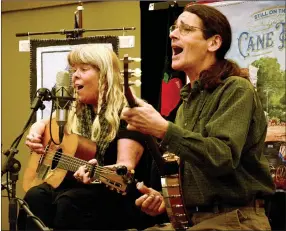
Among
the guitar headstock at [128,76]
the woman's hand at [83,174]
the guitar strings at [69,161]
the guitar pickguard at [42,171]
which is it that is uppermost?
the guitar headstock at [128,76]

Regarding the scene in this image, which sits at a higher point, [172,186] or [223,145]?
[223,145]

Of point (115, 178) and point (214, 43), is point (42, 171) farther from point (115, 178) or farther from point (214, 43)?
point (214, 43)

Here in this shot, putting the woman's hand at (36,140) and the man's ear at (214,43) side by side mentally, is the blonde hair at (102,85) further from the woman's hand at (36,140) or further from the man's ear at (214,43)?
the man's ear at (214,43)

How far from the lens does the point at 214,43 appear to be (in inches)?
80.7

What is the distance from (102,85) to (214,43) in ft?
3.14

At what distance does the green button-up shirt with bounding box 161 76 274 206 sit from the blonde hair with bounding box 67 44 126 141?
898mm

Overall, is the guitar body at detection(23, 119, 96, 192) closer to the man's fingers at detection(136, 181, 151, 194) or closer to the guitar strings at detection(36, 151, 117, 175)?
the guitar strings at detection(36, 151, 117, 175)

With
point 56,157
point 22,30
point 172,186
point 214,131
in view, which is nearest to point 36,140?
point 56,157

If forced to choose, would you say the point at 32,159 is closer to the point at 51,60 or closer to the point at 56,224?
the point at 56,224

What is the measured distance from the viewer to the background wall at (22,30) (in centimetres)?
412

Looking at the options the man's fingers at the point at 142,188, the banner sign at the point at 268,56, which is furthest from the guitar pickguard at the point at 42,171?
the banner sign at the point at 268,56

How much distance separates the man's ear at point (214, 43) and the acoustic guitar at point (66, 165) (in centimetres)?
77

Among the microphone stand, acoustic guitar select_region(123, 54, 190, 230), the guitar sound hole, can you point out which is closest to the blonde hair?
the guitar sound hole

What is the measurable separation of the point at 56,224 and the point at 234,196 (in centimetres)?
111
